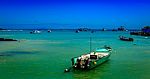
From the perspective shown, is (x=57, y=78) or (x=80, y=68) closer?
(x=57, y=78)

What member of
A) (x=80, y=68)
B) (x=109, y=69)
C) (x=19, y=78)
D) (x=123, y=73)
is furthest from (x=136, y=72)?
(x=19, y=78)

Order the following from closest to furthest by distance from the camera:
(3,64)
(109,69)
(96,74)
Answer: (96,74) < (109,69) < (3,64)

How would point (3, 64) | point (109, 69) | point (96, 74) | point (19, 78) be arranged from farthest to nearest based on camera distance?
point (3, 64), point (109, 69), point (96, 74), point (19, 78)

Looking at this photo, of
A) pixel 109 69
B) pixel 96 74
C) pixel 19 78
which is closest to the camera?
pixel 19 78

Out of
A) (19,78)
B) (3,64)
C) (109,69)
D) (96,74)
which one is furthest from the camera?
(3,64)

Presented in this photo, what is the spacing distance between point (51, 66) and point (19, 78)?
19.2 ft

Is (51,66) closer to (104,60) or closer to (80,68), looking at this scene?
(80,68)

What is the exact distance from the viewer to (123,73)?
2531cm

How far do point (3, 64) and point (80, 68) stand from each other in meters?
7.95

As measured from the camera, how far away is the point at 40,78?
2312 cm

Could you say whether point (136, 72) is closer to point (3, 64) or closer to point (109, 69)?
point (109, 69)

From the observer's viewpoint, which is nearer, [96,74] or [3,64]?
[96,74]

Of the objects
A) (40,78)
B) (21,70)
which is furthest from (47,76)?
(21,70)

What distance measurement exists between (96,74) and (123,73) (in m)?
2.20
